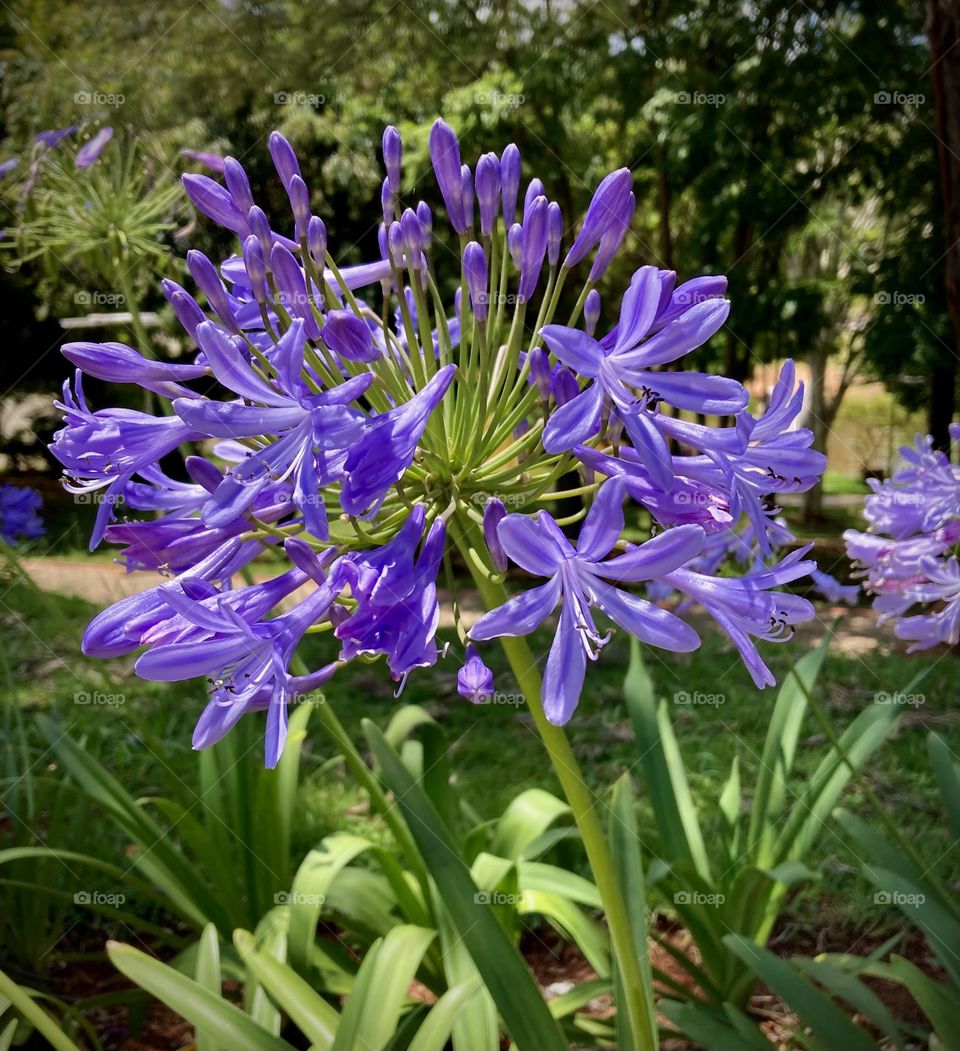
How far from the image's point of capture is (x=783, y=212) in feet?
27.7

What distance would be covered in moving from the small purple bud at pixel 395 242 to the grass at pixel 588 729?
1.96 meters

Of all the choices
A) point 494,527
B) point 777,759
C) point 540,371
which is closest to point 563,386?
point 540,371

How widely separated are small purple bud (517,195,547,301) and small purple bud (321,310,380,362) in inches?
14.3

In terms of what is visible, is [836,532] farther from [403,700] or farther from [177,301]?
[177,301]

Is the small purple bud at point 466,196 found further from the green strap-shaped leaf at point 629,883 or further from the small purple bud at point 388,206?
the green strap-shaped leaf at point 629,883

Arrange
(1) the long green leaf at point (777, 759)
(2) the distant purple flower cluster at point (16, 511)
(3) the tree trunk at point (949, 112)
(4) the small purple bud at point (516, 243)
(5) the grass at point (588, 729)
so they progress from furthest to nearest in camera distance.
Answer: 1. (2) the distant purple flower cluster at point (16, 511)
2. (5) the grass at point (588, 729)
3. (3) the tree trunk at point (949, 112)
4. (1) the long green leaf at point (777, 759)
5. (4) the small purple bud at point (516, 243)

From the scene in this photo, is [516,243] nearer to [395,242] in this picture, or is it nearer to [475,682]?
[395,242]

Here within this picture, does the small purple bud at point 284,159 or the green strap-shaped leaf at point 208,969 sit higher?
the small purple bud at point 284,159

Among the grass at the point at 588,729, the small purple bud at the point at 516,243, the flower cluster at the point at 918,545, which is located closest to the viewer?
the small purple bud at the point at 516,243

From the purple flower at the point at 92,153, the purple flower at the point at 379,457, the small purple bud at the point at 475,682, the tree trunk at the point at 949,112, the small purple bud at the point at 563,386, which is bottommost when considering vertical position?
the small purple bud at the point at 475,682

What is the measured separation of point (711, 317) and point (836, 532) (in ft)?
37.0

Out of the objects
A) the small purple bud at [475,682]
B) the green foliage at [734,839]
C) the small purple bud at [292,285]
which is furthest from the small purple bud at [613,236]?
the green foliage at [734,839]

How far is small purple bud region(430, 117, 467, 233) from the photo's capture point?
162 cm

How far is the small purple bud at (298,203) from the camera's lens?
1.56m
